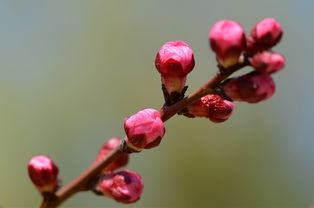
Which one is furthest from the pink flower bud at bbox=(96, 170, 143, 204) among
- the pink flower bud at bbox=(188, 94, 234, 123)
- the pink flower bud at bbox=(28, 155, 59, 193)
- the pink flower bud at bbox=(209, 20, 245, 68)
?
the pink flower bud at bbox=(209, 20, 245, 68)

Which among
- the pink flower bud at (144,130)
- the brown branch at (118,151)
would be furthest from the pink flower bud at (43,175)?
the pink flower bud at (144,130)

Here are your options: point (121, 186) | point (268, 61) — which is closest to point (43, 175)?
point (121, 186)

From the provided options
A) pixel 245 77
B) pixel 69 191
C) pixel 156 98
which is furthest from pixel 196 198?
pixel 245 77

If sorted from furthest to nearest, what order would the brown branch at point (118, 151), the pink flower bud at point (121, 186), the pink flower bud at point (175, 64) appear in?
the pink flower bud at point (121, 186), the pink flower bud at point (175, 64), the brown branch at point (118, 151)

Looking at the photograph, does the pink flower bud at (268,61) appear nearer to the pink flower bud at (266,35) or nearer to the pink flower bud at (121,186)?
the pink flower bud at (266,35)

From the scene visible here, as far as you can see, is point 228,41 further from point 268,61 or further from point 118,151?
point 118,151

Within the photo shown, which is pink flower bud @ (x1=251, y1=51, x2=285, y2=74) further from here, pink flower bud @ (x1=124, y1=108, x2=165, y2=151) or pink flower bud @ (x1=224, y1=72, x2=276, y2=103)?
pink flower bud @ (x1=124, y1=108, x2=165, y2=151)
